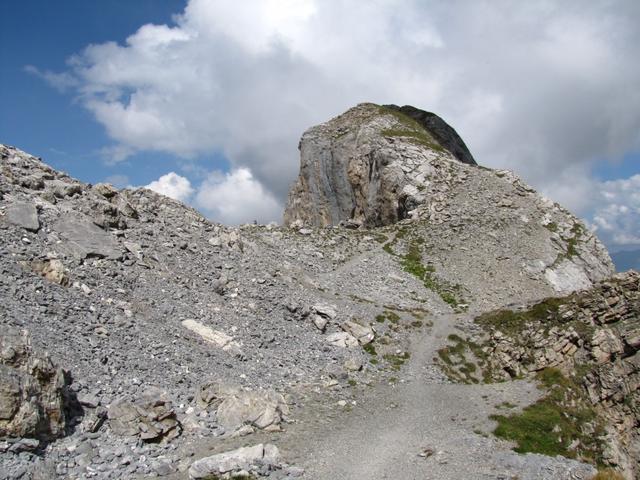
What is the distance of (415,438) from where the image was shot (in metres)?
26.2

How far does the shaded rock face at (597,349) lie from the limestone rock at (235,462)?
2096cm

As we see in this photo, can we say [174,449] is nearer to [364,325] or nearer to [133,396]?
[133,396]

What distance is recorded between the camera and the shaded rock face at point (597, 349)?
3272 centimetres

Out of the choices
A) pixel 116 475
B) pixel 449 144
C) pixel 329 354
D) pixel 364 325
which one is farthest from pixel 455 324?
pixel 449 144

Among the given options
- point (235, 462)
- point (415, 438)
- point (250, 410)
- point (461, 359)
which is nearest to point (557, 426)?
point (415, 438)

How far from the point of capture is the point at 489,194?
251ft

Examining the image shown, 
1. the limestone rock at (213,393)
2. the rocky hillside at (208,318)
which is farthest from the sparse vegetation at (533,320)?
the limestone rock at (213,393)

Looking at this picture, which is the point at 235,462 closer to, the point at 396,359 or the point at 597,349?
the point at 396,359

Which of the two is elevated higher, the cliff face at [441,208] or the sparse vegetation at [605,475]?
the cliff face at [441,208]

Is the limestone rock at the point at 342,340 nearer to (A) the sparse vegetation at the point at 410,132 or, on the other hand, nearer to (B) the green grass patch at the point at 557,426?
(B) the green grass patch at the point at 557,426

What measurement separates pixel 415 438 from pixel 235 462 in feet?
34.3

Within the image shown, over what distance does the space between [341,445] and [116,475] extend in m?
10.5

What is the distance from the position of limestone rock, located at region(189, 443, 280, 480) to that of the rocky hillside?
0.07m

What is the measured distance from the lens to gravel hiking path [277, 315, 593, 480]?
884 inches
